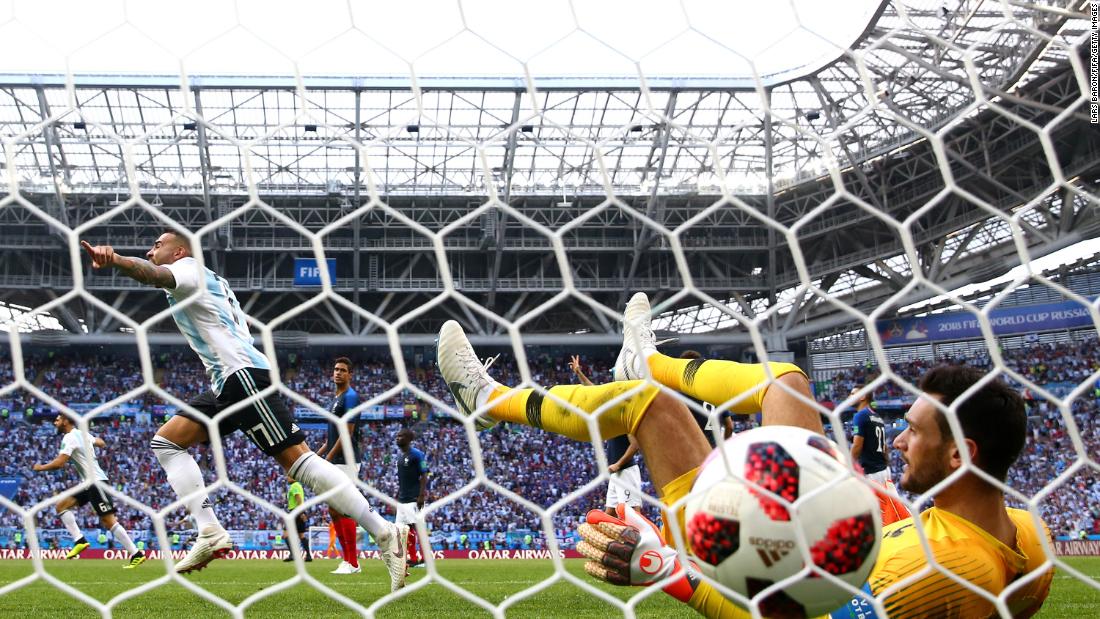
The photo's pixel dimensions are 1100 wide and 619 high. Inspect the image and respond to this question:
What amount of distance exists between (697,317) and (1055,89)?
11.5m

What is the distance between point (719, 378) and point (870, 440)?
5584mm

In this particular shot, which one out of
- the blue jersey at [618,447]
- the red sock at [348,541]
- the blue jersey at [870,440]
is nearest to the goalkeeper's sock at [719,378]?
the blue jersey at [618,447]

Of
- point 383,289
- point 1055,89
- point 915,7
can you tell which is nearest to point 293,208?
point 383,289

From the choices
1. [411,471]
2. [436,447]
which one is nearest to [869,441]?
[411,471]

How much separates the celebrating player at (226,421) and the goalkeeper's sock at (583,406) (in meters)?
1.21

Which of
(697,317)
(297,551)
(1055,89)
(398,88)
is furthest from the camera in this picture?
(697,317)

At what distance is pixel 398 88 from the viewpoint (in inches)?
805

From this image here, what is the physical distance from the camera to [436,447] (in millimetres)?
20531

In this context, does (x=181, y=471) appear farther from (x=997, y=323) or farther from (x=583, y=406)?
(x=997, y=323)

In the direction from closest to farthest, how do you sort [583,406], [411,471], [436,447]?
[583,406] → [411,471] → [436,447]

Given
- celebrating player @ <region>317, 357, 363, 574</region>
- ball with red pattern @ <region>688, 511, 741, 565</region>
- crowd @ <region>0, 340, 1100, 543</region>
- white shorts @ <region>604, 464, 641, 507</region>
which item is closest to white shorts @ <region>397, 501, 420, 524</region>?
ball with red pattern @ <region>688, 511, 741, 565</region>

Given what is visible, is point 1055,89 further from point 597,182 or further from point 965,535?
point 965,535

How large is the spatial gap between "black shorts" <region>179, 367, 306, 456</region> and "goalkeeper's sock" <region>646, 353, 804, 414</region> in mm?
1655

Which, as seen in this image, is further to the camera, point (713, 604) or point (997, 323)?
point (997, 323)
